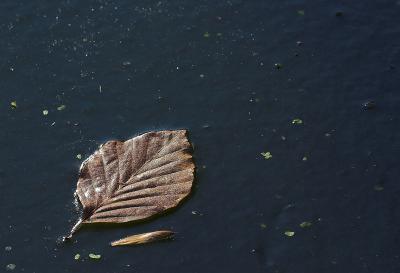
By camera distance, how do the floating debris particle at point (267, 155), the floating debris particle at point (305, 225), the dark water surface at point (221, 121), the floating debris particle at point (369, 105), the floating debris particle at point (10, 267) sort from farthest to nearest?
the floating debris particle at point (369, 105) < the floating debris particle at point (267, 155) < the floating debris particle at point (305, 225) < the dark water surface at point (221, 121) < the floating debris particle at point (10, 267)

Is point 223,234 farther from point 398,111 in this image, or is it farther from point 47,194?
point 398,111

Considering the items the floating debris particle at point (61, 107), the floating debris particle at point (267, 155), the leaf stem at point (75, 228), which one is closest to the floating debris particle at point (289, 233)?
the floating debris particle at point (267, 155)

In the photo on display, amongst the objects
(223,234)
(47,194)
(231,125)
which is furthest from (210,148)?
(47,194)

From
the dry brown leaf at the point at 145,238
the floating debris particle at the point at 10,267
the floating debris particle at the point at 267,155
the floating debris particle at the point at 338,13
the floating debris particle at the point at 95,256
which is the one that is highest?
the floating debris particle at the point at 338,13

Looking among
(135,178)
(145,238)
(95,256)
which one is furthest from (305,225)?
(95,256)

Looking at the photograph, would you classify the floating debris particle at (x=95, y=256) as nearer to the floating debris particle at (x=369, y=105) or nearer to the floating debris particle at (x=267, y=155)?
the floating debris particle at (x=267, y=155)

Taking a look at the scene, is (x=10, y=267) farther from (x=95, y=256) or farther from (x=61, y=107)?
(x=61, y=107)

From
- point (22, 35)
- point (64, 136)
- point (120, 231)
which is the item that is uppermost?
point (22, 35)
